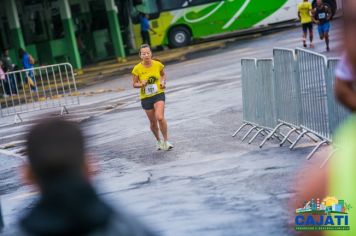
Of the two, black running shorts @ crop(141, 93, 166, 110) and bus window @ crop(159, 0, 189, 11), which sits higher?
black running shorts @ crop(141, 93, 166, 110)

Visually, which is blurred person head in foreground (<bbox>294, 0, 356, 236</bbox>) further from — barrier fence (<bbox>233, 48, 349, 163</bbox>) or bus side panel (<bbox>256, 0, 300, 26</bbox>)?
bus side panel (<bbox>256, 0, 300, 26</bbox>)

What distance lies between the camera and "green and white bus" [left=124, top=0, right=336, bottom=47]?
3694cm

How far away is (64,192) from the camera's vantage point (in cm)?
297

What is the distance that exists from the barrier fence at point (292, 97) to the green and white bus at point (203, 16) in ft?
79.5

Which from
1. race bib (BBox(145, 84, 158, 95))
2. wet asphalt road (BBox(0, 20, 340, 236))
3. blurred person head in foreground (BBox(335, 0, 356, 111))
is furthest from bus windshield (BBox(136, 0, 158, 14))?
blurred person head in foreground (BBox(335, 0, 356, 111))

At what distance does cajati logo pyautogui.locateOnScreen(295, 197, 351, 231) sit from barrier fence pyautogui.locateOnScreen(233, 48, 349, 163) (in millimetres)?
4838

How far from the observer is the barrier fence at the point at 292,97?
31.7 ft

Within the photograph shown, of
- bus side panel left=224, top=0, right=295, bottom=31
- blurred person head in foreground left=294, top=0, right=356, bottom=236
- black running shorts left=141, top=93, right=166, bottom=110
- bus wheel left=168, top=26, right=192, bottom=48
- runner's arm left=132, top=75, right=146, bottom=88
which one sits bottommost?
bus wheel left=168, top=26, right=192, bottom=48

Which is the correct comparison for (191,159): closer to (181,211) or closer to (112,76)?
(181,211)

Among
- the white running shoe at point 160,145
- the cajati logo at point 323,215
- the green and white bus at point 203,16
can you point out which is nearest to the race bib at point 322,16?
the green and white bus at point 203,16

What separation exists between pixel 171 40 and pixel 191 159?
88.8ft

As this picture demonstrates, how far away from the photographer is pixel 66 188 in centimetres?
298

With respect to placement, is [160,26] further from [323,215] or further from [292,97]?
[323,215]

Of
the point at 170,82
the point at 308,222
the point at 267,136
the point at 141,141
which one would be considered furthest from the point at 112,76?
the point at 308,222
